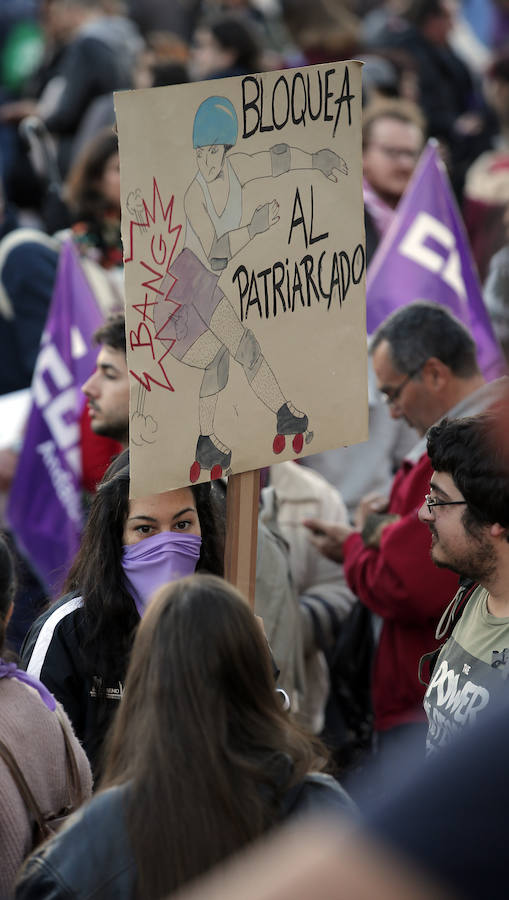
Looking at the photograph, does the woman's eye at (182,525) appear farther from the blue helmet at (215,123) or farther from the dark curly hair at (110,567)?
the blue helmet at (215,123)

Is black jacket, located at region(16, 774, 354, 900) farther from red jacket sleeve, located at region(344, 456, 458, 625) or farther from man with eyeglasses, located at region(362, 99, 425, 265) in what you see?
man with eyeglasses, located at region(362, 99, 425, 265)

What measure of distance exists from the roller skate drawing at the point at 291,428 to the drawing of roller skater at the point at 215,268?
32 millimetres

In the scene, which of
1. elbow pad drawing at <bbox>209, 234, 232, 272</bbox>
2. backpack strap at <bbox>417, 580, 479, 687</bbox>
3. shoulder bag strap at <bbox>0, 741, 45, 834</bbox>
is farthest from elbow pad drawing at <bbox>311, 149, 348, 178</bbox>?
shoulder bag strap at <bbox>0, 741, 45, 834</bbox>

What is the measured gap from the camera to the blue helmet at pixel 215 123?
106 inches

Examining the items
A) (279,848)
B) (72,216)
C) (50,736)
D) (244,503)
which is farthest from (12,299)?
(279,848)

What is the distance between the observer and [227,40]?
779 centimetres

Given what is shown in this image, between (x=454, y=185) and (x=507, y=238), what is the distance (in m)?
2.50

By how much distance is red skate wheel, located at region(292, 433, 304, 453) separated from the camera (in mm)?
3016

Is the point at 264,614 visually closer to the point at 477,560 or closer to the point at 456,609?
the point at 456,609

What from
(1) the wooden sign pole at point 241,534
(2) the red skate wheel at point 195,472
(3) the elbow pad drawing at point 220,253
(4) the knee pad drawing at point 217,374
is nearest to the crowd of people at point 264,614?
(1) the wooden sign pole at point 241,534

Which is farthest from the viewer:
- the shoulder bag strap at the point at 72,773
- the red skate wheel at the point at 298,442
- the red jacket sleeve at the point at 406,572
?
the red jacket sleeve at the point at 406,572

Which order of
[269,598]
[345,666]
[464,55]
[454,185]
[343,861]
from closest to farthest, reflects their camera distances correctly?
[343,861] → [269,598] → [345,666] → [454,185] → [464,55]

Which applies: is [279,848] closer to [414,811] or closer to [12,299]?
[414,811]

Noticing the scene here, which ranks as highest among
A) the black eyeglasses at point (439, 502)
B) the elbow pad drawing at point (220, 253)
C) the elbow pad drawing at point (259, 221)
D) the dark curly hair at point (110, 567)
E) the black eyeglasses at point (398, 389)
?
the elbow pad drawing at point (259, 221)
